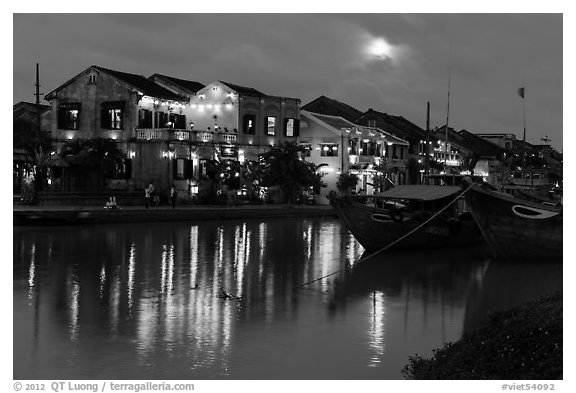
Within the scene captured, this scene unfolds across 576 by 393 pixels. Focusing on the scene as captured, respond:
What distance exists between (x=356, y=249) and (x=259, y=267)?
6934mm

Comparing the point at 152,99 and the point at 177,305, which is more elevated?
the point at 152,99

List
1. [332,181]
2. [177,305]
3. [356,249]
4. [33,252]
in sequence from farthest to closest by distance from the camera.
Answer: [332,181] → [356,249] → [33,252] → [177,305]

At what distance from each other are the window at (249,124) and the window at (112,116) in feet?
Result: 26.8

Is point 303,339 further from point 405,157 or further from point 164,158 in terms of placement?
point 405,157

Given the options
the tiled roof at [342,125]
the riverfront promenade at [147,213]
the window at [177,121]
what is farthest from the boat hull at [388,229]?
the tiled roof at [342,125]

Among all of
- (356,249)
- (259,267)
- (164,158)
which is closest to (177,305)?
(259,267)

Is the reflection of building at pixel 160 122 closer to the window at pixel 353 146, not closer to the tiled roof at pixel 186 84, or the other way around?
the tiled roof at pixel 186 84

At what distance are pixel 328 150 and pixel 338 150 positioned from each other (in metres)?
0.75

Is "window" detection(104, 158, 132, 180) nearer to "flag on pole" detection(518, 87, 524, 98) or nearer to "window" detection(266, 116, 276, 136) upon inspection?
"window" detection(266, 116, 276, 136)

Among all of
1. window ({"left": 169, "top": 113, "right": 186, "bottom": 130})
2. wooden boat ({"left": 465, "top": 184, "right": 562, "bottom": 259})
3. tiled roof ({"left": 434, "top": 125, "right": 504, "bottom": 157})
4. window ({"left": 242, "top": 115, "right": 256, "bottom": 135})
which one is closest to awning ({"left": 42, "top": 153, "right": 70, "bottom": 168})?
window ({"left": 169, "top": 113, "right": 186, "bottom": 130})

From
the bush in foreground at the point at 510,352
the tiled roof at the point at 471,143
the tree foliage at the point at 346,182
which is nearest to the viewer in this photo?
the bush in foreground at the point at 510,352

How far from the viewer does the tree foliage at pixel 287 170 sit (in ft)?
166

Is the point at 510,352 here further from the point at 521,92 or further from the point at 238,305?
the point at 521,92
